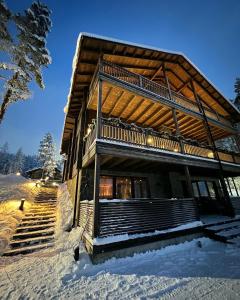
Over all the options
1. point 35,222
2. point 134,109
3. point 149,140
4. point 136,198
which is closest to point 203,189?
point 149,140

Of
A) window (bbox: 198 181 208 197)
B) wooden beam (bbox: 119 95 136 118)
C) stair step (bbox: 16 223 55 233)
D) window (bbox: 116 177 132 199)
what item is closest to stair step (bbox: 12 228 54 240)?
stair step (bbox: 16 223 55 233)

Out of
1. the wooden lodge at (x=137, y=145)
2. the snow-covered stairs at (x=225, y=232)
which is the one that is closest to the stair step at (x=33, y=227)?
the wooden lodge at (x=137, y=145)

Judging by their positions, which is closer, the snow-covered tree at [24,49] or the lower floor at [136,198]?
the lower floor at [136,198]

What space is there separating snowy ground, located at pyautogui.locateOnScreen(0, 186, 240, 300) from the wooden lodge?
0.94 m

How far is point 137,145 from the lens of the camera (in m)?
8.08

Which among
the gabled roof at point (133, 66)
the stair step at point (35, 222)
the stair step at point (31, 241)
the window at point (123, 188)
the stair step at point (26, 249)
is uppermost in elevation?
the gabled roof at point (133, 66)

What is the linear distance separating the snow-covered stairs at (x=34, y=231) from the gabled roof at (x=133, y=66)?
7911mm

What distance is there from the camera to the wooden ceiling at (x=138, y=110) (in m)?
10.2

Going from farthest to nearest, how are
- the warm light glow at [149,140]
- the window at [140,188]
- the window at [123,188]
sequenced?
the window at [140,188], the window at [123,188], the warm light glow at [149,140]

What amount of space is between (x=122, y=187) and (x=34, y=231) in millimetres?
5409

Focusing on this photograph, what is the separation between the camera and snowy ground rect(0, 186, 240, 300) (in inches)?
152

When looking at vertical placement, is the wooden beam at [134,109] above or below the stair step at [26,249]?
above

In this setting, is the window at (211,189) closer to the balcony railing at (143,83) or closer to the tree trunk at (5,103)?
the balcony railing at (143,83)

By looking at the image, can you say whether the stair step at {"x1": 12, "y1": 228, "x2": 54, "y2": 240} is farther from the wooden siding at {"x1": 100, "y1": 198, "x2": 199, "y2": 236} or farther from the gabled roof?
the gabled roof
